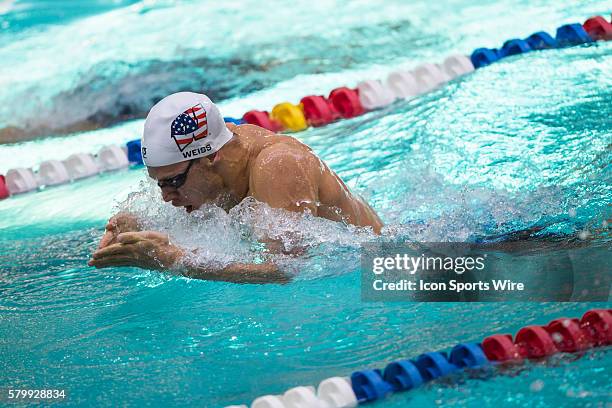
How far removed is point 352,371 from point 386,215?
1381 mm

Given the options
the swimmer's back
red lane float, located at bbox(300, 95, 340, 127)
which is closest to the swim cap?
the swimmer's back

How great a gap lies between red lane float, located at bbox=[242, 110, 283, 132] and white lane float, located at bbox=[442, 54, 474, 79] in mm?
1267

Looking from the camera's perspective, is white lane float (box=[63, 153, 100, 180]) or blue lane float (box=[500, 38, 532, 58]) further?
blue lane float (box=[500, 38, 532, 58])

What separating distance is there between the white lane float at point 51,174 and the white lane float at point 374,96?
2029mm

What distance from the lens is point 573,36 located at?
6188mm

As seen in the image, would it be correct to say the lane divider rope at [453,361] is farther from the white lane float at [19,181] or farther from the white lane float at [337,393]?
the white lane float at [19,181]

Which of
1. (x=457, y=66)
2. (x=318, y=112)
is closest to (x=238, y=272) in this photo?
(x=318, y=112)

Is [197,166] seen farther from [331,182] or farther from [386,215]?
[386,215]

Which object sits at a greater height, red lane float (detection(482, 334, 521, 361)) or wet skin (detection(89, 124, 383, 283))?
wet skin (detection(89, 124, 383, 283))

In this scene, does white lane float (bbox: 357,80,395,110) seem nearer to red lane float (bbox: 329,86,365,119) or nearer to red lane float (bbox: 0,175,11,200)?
red lane float (bbox: 329,86,365,119)

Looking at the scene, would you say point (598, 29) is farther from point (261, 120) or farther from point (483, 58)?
point (261, 120)

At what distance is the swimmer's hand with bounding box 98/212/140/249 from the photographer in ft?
10.3

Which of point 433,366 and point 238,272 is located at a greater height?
point 238,272

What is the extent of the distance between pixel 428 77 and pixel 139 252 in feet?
12.1
